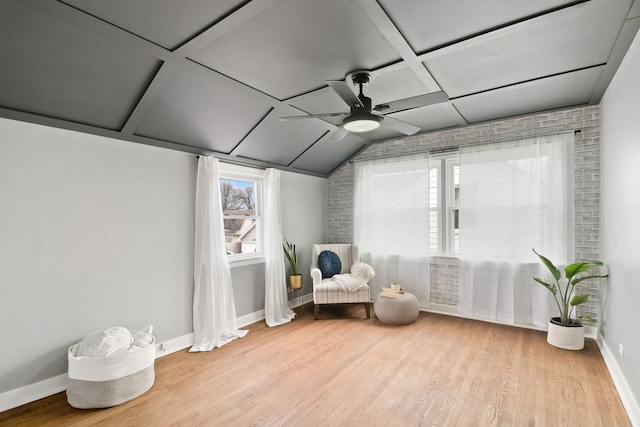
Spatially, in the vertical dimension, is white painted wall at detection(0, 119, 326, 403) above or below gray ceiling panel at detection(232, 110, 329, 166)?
below

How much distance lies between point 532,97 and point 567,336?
2.46 metres

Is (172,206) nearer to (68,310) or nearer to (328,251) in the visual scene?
(68,310)

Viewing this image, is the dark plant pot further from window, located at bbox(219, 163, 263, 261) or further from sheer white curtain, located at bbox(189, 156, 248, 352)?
window, located at bbox(219, 163, 263, 261)

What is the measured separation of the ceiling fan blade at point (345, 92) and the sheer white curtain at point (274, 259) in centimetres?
211

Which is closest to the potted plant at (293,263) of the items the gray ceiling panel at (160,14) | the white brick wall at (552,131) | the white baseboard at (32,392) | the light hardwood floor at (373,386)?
the light hardwood floor at (373,386)

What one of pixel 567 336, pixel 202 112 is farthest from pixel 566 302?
pixel 202 112

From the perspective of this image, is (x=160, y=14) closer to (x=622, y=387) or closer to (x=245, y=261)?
(x=245, y=261)

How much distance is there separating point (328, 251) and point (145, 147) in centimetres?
280

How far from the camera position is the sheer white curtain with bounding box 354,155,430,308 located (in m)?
4.52

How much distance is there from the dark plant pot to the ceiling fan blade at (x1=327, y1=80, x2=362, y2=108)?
3057 mm

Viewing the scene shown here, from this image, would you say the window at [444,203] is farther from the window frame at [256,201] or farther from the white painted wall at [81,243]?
the white painted wall at [81,243]

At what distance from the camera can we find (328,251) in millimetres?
4797

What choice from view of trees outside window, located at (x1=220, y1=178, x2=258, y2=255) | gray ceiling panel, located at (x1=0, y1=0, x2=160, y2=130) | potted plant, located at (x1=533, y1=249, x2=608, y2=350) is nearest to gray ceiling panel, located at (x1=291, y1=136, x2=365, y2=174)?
view of trees outside window, located at (x1=220, y1=178, x2=258, y2=255)

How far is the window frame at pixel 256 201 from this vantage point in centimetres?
404
